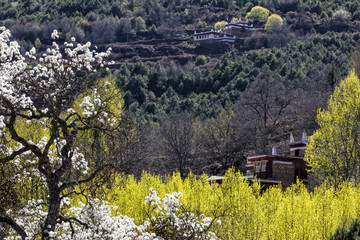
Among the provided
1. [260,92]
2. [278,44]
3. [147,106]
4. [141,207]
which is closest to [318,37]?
[278,44]

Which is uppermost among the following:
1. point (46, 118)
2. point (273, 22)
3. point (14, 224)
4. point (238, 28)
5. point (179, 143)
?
point (273, 22)

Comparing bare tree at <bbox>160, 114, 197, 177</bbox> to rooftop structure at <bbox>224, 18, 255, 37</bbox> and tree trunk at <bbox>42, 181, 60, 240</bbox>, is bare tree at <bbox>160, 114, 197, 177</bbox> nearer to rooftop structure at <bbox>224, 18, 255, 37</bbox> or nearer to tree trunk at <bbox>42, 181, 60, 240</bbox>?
tree trunk at <bbox>42, 181, 60, 240</bbox>

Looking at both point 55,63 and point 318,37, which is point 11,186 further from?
point 318,37

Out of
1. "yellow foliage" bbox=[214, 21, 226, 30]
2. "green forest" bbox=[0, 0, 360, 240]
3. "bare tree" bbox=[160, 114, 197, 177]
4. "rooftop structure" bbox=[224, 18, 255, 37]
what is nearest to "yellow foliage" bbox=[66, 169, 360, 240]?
"green forest" bbox=[0, 0, 360, 240]

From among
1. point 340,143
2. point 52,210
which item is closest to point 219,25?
point 340,143

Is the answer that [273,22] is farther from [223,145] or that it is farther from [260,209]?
[260,209]

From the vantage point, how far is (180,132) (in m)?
75.1

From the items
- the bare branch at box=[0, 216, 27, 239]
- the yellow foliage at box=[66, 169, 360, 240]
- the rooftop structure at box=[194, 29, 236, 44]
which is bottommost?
the bare branch at box=[0, 216, 27, 239]

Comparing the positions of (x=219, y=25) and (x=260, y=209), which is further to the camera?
(x=219, y=25)

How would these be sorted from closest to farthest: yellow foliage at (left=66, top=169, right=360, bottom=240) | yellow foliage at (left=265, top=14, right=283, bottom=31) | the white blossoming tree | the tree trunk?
the tree trunk, the white blossoming tree, yellow foliage at (left=66, top=169, right=360, bottom=240), yellow foliage at (left=265, top=14, right=283, bottom=31)

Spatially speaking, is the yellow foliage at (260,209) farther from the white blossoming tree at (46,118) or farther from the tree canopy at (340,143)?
the tree canopy at (340,143)

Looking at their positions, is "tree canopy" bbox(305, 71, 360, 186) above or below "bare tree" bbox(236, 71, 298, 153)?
below

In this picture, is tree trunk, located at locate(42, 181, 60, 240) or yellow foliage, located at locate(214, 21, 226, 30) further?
yellow foliage, located at locate(214, 21, 226, 30)

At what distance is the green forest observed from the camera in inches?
776
